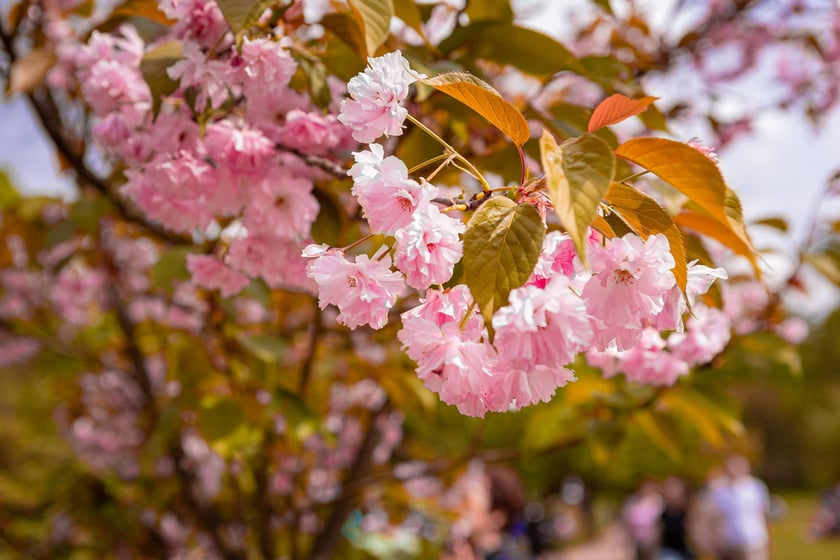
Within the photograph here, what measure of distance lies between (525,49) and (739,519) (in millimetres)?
6300

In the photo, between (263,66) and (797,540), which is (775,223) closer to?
(263,66)

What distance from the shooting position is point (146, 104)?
42.9 inches

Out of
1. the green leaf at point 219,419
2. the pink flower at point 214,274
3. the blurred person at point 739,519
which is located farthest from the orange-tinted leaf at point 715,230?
the blurred person at point 739,519

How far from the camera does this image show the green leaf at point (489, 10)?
1.08 m

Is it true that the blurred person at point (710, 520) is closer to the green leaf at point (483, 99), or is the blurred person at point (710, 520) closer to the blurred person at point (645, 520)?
the blurred person at point (645, 520)

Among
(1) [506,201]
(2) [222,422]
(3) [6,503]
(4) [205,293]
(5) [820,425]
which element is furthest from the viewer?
(5) [820,425]

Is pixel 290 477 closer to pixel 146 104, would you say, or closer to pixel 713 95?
pixel 146 104

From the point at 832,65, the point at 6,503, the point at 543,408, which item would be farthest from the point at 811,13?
the point at 6,503

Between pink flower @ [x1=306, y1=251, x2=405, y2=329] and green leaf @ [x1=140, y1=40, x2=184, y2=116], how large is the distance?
1.42 ft

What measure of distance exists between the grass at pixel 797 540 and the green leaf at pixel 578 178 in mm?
13623

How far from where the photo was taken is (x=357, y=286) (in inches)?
25.5

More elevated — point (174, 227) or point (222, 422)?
point (174, 227)

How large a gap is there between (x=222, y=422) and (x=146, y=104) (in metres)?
0.74

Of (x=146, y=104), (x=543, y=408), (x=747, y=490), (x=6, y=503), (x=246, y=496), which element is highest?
(x=146, y=104)
